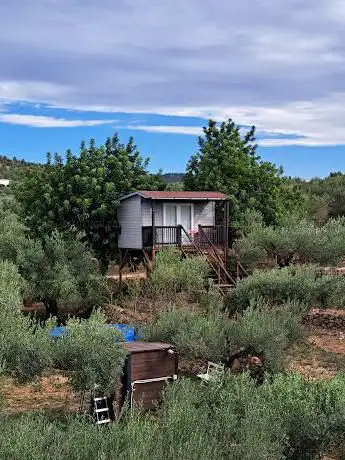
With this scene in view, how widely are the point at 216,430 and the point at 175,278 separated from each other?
587 inches

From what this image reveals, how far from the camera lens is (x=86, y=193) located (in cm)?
3020

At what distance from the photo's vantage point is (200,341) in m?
13.8

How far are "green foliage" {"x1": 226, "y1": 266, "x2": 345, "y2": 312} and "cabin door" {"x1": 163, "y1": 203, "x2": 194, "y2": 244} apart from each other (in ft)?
26.1

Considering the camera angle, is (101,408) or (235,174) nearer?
(101,408)

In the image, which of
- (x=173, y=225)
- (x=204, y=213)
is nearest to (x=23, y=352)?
(x=173, y=225)

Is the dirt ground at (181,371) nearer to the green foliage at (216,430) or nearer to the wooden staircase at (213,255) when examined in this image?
the green foliage at (216,430)

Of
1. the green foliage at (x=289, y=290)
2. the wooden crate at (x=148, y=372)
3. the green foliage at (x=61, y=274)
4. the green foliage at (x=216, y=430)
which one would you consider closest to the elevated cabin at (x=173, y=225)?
the green foliage at (x=61, y=274)

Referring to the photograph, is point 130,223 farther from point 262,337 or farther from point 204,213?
point 262,337

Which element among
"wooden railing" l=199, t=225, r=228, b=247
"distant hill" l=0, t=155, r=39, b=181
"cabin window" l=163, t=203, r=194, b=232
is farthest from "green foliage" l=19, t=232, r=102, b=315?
"distant hill" l=0, t=155, r=39, b=181

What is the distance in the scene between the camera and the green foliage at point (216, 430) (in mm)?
6590

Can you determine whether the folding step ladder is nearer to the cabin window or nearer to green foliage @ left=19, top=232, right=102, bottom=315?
green foliage @ left=19, top=232, right=102, bottom=315

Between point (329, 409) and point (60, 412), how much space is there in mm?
5893

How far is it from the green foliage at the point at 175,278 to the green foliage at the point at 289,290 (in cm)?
165

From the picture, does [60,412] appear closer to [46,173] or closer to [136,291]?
[136,291]
